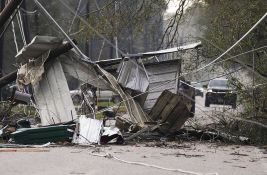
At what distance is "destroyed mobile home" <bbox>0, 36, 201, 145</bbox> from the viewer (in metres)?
14.4

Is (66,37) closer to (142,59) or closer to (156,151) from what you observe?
(142,59)

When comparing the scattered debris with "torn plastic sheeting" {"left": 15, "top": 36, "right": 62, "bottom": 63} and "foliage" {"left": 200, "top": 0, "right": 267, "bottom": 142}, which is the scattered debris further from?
"foliage" {"left": 200, "top": 0, "right": 267, "bottom": 142}

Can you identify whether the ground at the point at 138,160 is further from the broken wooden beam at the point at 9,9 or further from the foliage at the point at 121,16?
the foliage at the point at 121,16

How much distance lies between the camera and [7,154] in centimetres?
999

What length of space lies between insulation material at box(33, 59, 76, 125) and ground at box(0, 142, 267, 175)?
3.09 m

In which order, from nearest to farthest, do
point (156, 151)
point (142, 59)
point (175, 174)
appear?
point (175, 174), point (156, 151), point (142, 59)

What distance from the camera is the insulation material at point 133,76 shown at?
14.7 metres

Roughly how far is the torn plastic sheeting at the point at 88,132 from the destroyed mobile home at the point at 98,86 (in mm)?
996

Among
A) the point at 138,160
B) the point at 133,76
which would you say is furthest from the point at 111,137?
the point at 138,160

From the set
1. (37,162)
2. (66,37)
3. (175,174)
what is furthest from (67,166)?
(66,37)

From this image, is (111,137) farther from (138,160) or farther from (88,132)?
(138,160)

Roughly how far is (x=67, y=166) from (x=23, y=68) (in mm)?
7013

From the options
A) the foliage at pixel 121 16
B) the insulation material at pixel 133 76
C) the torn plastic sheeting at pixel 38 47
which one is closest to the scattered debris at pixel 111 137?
the insulation material at pixel 133 76

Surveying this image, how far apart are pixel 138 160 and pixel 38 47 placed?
5972mm
